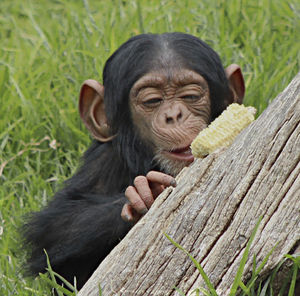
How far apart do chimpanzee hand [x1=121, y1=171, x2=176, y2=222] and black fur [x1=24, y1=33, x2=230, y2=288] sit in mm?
629

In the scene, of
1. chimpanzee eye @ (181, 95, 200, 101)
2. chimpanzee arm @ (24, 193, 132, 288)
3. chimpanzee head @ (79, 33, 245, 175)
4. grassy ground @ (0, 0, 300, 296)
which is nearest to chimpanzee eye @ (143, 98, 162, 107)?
chimpanzee head @ (79, 33, 245, 175)

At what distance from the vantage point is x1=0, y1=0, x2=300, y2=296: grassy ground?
5336mm

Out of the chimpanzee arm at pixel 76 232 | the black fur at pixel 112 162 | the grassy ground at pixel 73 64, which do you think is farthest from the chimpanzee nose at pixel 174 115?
the grassy ground at pixel 73 64

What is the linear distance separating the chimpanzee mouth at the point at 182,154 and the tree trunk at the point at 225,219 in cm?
104

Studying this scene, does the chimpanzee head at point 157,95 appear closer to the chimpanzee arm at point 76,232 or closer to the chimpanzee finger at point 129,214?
the chimpanzee arm at point 76,232

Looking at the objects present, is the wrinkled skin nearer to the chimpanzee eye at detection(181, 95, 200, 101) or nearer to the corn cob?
the chimpanzee eye at detection(181, 95, 200, 101)

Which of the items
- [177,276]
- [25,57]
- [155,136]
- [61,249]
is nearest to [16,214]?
[61,249]

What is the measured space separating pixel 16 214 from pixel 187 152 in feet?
4.81

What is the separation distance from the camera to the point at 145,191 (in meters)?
3.40

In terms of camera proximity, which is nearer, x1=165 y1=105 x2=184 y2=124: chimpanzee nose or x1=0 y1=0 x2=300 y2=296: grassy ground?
x1=165 y1=105 x2=184 y2=124: chimpanzee nose

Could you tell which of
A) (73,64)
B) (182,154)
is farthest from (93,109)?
(73,64)

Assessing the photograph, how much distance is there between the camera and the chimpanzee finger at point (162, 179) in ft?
10.6

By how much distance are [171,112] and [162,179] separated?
0.96m

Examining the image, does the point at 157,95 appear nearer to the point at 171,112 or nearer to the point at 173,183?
the point at 171,112
